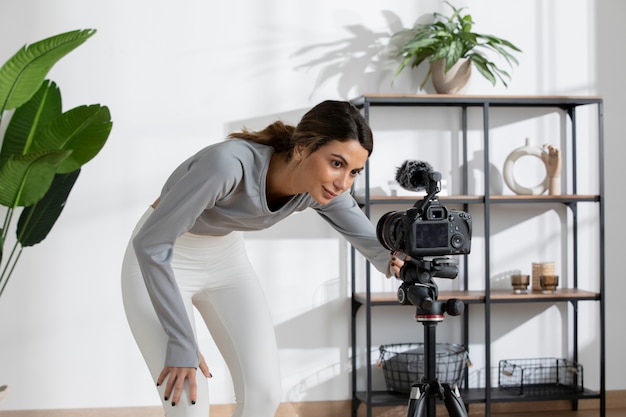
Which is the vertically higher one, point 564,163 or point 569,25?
point 569,25

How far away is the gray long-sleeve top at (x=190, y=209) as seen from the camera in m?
1.79

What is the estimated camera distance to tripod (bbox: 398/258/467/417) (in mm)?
1966

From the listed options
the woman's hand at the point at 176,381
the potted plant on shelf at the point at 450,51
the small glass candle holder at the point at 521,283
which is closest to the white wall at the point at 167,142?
the potted plant on shelf at the point at 450,51

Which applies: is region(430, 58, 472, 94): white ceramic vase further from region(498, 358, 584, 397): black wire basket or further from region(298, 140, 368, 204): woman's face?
region(298, 140, 368, 204): woman's face

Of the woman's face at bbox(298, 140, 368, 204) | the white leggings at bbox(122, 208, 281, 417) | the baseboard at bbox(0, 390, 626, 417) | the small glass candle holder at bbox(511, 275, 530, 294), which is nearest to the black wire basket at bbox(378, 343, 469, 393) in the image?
the baseboard at bbox(0, 390, 626, 417)

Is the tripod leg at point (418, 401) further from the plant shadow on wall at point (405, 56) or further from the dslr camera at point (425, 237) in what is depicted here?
the plant shadow on wall at point (405, 56)

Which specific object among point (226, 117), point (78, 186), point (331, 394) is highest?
point (226, 117)

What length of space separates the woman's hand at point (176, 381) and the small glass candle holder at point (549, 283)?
219 centimetres

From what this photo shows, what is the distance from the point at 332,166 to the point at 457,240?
0.34m

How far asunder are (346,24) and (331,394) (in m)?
1.63

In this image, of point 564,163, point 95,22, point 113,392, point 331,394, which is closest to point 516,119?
point 564,163

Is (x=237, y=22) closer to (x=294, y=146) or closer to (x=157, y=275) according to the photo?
(x=294, y=146)

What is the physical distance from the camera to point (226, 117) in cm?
365

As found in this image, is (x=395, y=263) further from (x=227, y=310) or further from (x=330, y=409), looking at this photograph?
(x=330, y=409)
